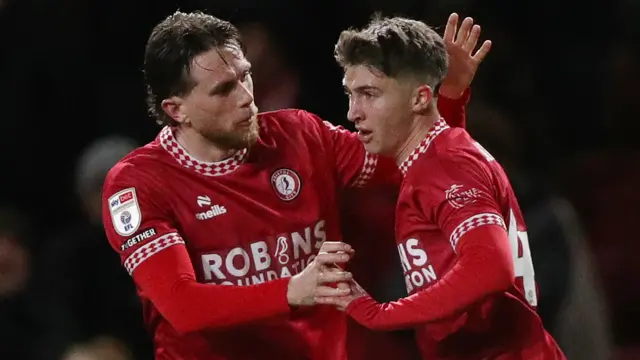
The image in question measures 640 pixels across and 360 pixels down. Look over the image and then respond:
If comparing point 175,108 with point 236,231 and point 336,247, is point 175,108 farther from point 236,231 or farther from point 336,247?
point 336,247

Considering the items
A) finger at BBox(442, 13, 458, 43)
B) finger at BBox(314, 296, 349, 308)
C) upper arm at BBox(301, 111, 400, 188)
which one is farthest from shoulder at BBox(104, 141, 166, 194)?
finger at BBox(442, 13, 458, 43)

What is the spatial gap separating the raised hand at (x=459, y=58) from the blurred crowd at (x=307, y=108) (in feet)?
1.46

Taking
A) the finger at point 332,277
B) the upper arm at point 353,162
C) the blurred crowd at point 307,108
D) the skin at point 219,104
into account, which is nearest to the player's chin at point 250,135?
the skin at point 219,104

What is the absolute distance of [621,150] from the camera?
4.54 m

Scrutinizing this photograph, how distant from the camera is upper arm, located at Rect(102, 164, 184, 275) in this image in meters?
3.08

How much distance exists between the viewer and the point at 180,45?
3.18 metres

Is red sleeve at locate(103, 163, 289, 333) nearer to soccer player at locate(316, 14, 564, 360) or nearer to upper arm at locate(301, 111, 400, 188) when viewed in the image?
soccer player at locate(316, 14, 564, 360)

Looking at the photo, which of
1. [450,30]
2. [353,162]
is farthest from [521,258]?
[450,30]

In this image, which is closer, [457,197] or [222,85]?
[457,197]

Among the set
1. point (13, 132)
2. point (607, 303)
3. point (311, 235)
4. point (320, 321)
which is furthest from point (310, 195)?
point (13, 132)

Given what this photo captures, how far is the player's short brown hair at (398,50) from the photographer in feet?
9.96

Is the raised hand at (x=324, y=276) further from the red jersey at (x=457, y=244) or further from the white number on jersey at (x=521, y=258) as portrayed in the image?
the white number on jersey at (x=521, y=258)

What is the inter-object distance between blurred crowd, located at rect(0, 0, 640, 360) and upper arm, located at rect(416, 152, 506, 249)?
85 cm

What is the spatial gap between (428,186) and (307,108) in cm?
177
